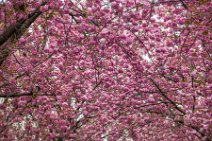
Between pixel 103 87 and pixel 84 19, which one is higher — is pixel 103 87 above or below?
below

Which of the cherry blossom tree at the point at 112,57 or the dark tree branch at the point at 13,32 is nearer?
the cherry blossom tree at the point at 112,57

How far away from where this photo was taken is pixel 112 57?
9922mm

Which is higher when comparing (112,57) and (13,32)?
(13,32)

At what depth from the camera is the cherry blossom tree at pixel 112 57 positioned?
28.1ft

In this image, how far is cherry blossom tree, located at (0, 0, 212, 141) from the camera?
856 cm

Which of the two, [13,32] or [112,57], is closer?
[13,32]

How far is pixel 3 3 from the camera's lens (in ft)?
28.7

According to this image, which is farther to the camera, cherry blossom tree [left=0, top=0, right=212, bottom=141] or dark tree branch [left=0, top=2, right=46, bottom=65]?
dark tree branch [left=0, top=2, right=46, bottom=65]

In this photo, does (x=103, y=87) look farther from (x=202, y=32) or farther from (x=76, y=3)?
(x=202, y=32)

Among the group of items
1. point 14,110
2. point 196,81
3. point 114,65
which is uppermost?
point 114,65

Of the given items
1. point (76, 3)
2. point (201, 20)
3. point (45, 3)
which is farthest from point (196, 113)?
point (45, 3)

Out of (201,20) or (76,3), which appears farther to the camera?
(76,3)

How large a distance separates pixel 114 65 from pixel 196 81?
7.94 feet

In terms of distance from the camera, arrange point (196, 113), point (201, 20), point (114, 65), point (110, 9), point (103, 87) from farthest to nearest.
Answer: point (103, 87) → point (114, 65) → point (196, 113) → point (110, 9) → point (201, 20)
